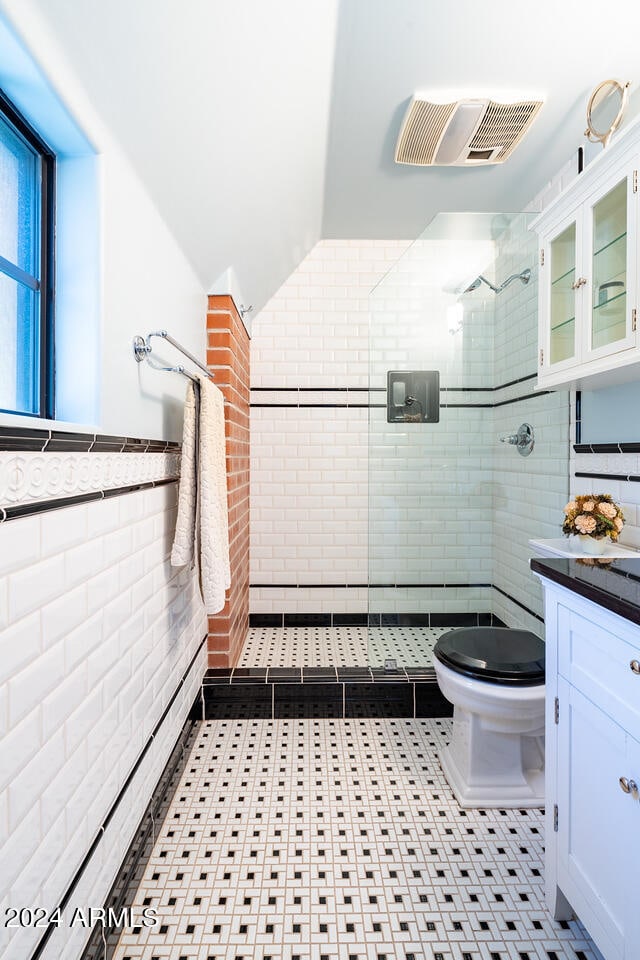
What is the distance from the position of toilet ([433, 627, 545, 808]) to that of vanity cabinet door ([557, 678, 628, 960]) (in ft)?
1.47

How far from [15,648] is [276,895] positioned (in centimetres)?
114

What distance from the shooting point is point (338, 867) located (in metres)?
1.53

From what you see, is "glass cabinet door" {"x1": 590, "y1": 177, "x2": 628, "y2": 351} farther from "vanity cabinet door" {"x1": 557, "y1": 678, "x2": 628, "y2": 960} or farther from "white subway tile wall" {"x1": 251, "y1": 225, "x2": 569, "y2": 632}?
"vanity cabinet door" {"x1": 557, "y1": 678, "x2": 628, "y2": 960}

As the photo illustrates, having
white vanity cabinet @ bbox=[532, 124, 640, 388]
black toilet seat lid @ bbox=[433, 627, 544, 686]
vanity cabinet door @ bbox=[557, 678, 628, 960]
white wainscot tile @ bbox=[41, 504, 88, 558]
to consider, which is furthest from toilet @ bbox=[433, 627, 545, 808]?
white wainscot tile @ bbox=[41, 504, 88, 558]

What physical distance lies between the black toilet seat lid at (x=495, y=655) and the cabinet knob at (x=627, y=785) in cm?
72

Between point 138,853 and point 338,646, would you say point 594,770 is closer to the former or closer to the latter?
point 138,853

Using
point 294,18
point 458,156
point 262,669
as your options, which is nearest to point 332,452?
point 262,669

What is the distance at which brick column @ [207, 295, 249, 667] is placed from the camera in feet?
8.16

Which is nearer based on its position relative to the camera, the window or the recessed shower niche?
the window

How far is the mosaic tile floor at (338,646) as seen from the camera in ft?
8.29

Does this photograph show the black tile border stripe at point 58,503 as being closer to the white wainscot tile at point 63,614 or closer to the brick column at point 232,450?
the white wainscot tile at point 63,614

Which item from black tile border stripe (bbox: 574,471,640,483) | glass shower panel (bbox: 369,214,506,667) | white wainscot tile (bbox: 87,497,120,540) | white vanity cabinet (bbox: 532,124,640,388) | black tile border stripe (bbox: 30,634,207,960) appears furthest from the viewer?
glass shower panel (bbox: 369,214,506,667)

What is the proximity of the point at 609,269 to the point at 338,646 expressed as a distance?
7.74 feet

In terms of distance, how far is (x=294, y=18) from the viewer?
143 centimetres
